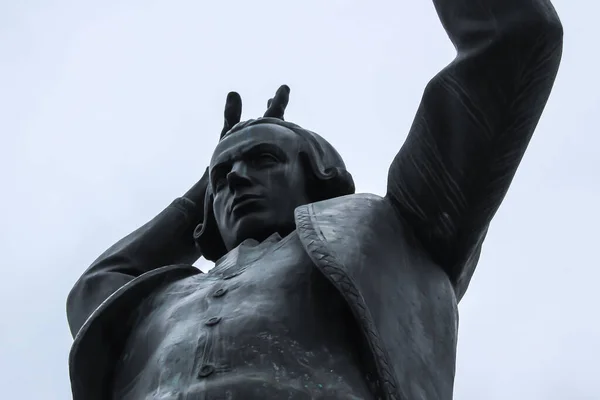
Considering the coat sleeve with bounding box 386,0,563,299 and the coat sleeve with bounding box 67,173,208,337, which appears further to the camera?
the coat sleeve with bounding box 67,173,208,337

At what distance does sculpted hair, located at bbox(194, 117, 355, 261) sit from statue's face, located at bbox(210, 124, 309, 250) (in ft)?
0.21

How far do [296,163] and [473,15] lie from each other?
1.34m

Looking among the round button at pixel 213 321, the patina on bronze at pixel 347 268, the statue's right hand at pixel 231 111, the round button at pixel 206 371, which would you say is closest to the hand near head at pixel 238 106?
the statue's right hand at pixel 231 111

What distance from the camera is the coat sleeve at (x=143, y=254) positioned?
8.47m

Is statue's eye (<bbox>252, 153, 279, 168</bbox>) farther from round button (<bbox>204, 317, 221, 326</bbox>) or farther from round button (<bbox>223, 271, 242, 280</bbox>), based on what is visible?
round button (<bbox>204, 317, 221, 326</bbox>)

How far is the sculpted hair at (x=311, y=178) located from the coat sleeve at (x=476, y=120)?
80 centimetres

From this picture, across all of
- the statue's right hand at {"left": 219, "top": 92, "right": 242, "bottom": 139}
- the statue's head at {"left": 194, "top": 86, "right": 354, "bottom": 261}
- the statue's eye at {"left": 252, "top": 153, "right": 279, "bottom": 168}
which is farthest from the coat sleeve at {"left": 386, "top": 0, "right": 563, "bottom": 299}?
the statue's right hand at {"left": 219, "top": 92, "right": 242, "bottom": 139}

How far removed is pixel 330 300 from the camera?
6.96m

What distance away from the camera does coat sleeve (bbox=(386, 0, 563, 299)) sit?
730 centimetres

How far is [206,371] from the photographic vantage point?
662cm

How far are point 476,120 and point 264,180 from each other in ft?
Answer: 4.18

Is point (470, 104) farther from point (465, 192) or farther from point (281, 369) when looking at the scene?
Answer: point (281, 369)

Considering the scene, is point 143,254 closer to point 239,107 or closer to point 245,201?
point 239,107

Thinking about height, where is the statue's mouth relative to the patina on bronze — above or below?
above
